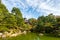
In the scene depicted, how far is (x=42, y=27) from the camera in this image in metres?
32.9

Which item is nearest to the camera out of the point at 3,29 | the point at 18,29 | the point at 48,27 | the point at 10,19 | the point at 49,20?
the point at 3,29

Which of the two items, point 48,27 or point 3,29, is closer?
point 3,29

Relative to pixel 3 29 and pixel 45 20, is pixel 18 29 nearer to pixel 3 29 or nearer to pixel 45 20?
pixel 3 29

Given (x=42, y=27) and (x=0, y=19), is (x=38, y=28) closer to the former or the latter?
(x=42, y=27)

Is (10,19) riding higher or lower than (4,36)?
higher

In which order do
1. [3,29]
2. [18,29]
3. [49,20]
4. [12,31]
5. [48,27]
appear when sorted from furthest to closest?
[49,20] < [48,27] < [18,29] < [12,31] < [3,29]

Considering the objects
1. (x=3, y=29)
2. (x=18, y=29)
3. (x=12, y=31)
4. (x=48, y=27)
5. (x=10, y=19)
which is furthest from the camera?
(x=48, y=27)

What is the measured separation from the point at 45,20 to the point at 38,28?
6.89m

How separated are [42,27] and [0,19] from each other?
42.4ft

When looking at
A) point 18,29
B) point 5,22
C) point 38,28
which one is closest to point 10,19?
point 5,22

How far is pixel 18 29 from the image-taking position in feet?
95.4

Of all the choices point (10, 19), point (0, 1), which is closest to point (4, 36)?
point (10, 19)

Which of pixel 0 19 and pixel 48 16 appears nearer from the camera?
pixel 0 19

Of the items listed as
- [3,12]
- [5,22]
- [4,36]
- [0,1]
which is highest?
[0,1]
